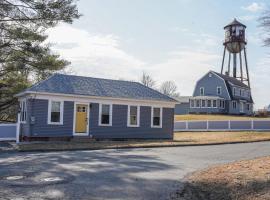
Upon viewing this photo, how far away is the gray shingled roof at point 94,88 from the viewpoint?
2905 centimetres

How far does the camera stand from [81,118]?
29.6 meters

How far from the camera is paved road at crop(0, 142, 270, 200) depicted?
10.0 meters

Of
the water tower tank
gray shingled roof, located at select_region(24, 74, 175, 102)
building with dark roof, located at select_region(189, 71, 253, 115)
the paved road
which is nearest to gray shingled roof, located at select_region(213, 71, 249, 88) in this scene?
building with dark roof, located at select_region(189, 71, 253, 115)

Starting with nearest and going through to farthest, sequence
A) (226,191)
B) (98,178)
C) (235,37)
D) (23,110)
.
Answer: (226,191), (98,178), (23,110), (235,37)

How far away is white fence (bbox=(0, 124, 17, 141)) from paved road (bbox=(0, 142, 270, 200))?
10868mm

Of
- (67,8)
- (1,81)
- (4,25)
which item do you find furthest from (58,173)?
(1,81)

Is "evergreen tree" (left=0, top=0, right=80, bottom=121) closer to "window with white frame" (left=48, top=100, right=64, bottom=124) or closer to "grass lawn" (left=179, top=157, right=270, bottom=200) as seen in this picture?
"window with white frame" (left=48, top=100, right=64, bottom=124)

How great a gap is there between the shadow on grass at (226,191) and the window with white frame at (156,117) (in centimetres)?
2177

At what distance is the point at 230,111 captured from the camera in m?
70.1

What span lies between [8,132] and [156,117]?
1090cm

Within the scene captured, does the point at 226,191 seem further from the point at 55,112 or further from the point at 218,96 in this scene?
the point at 218,96

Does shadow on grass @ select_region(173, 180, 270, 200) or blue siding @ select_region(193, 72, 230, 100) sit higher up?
blue siding @ select_region(193, 72, 230, 100)

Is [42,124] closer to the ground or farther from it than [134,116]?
closer to the ground

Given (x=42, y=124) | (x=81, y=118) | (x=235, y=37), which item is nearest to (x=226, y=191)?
(x=42, y=124)
